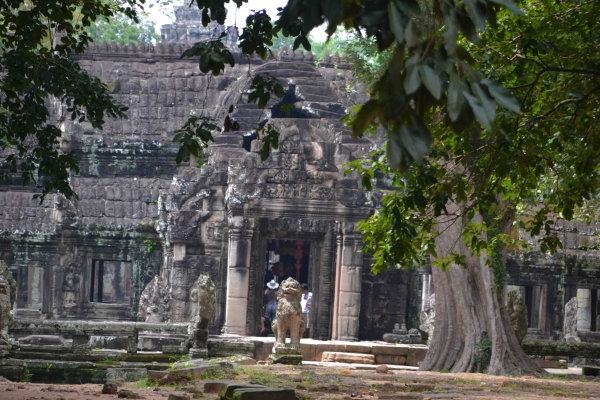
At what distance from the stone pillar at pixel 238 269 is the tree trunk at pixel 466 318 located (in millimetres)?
4164

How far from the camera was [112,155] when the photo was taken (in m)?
24.1

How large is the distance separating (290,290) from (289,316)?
0.37 metres

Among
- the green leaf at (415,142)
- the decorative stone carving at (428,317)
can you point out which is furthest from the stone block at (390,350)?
the green leaf at (415,142)

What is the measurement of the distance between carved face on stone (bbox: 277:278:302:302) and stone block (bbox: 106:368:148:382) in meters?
2.53

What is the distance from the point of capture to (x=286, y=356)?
16344 millimetres

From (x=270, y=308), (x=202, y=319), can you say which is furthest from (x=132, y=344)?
(x=270, y=308)

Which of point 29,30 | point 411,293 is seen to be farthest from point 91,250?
point 29,30

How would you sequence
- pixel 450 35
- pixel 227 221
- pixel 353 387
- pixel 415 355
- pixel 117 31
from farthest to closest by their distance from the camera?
1. pixel 117 31
2. pixel 227 221
3. pixel 415 355
4. pixel 353 387
5. pixel 450 35

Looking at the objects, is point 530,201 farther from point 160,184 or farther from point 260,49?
point 260,49

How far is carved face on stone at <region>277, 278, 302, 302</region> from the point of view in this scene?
1662 centimetres

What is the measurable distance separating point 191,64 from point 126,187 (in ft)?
11.4

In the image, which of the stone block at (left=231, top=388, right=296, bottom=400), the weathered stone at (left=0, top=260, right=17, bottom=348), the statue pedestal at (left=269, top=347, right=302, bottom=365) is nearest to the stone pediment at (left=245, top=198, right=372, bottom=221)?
the statue pedestal at (left=269, top=347, right=302, bottom=365)

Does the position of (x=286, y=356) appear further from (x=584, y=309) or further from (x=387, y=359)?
(x=584, y=309)

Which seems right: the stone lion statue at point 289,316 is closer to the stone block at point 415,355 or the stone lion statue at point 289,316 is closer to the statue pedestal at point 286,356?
the statue pedestal at point 286,356
